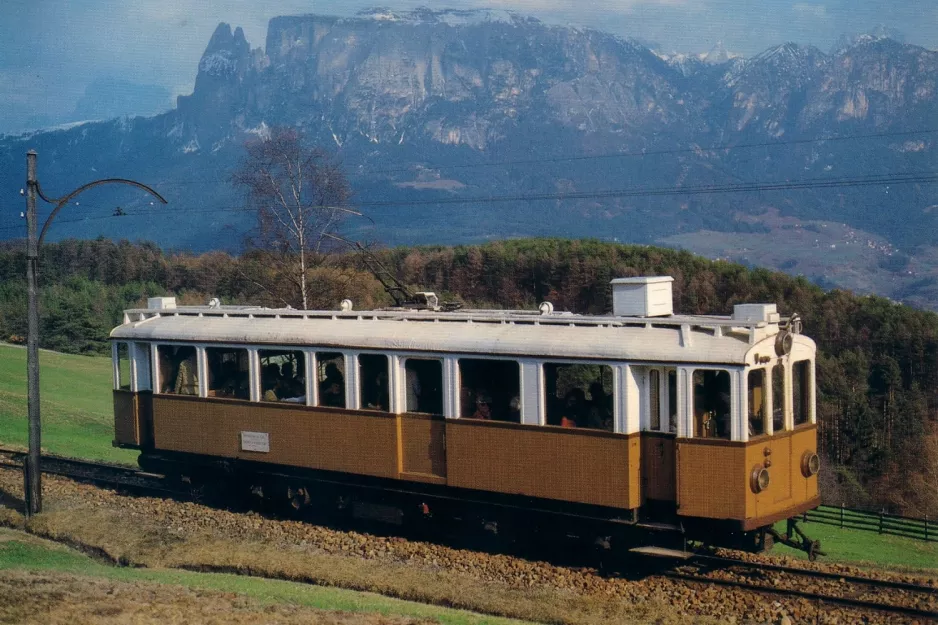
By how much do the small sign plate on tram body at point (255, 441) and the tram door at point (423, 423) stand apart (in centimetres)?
272

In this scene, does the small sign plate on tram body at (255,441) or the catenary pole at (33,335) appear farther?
the small sign plate on tram body at (255,441)

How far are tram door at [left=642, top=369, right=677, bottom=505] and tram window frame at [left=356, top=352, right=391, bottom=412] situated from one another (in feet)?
12.9

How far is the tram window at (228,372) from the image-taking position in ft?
54.6

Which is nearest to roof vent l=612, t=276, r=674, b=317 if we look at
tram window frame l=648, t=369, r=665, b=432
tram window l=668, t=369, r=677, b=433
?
tram window frame l=648, t=369, r=665, b=432

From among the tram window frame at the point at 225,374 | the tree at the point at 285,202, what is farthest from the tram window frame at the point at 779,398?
the tree at the point at 285,202

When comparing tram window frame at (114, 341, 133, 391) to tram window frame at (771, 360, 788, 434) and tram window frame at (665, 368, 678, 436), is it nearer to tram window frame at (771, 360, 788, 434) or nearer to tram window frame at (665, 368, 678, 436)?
tram window frame at (665, 368, 678, 436)

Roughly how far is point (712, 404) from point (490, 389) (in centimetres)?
299

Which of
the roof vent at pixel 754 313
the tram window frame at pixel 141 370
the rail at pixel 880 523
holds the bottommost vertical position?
the rail at pixel 880 523

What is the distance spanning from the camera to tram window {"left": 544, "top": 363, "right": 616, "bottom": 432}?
12.8 meters

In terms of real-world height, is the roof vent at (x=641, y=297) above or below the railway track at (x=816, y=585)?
above

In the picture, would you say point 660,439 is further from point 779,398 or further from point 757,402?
point 779,398

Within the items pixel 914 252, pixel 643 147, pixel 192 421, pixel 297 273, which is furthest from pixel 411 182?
pixel 192 421

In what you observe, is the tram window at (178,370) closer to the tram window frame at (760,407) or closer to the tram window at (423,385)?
the tram window at (423,385)

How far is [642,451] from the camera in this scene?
40.9 feet
